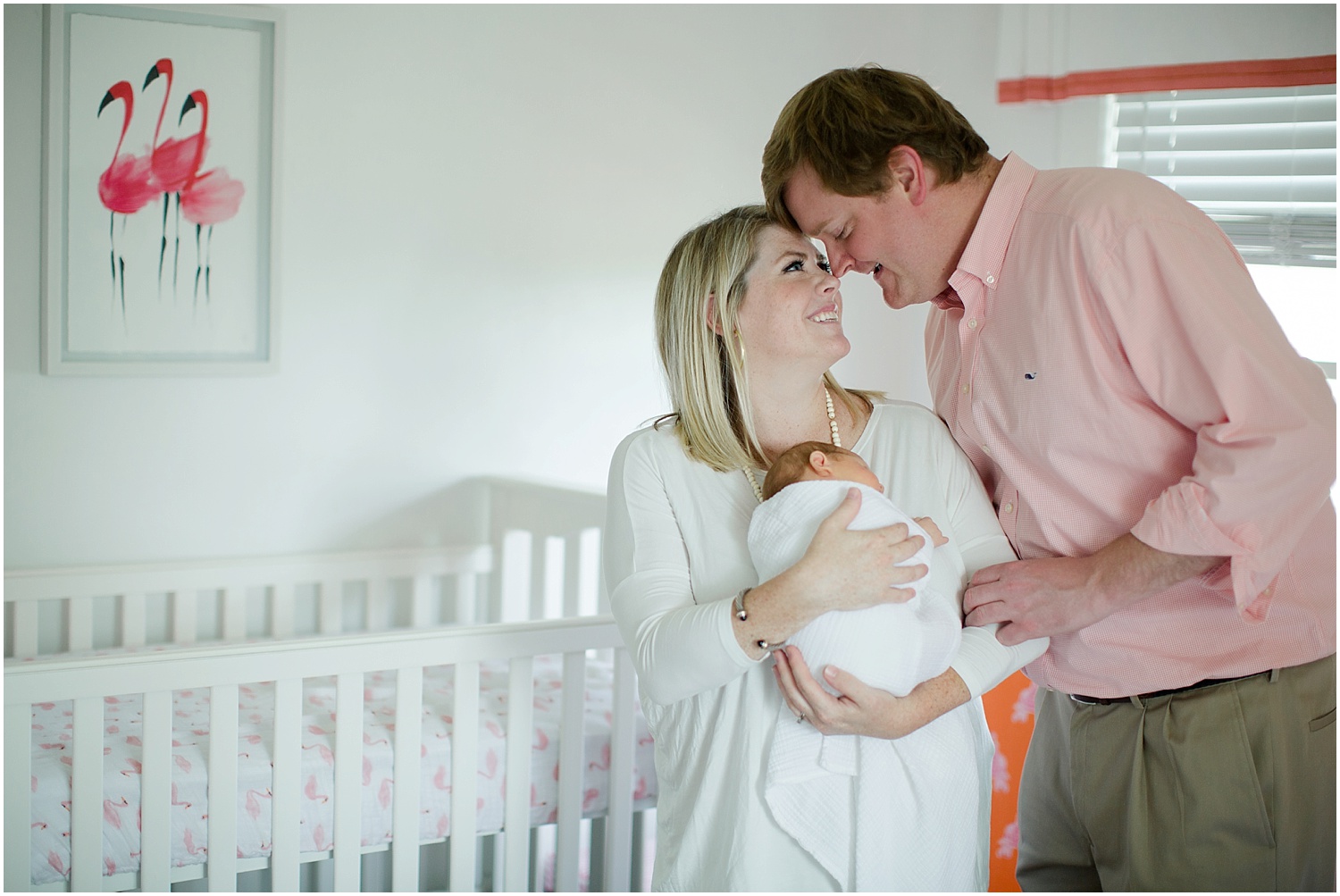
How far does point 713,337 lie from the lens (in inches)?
56.7

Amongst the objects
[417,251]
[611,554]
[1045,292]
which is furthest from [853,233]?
[417,251]

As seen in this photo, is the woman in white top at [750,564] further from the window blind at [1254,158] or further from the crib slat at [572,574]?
the window blind at [1254,158]

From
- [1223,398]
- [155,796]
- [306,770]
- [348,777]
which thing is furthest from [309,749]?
[1223,398]

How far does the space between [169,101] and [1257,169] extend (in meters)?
2.44

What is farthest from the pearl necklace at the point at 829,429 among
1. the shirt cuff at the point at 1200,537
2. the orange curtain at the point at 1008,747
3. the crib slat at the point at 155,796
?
the crib slat at the point at 155,796

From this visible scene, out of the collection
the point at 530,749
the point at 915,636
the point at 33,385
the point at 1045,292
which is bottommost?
the point at 530,749

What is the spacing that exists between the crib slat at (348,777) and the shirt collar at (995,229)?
1.03 m

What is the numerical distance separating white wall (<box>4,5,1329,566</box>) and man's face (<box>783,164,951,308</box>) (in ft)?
4.97

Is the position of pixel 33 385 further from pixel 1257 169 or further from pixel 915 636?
pixel 1257 169

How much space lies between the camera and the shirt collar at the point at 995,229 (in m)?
1.30

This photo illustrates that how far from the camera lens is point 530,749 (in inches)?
72.5

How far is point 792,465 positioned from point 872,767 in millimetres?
341

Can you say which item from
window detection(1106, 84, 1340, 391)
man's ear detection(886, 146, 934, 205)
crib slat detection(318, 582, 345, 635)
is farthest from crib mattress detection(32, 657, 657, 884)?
window detection(1106, 84, 1340, 391)

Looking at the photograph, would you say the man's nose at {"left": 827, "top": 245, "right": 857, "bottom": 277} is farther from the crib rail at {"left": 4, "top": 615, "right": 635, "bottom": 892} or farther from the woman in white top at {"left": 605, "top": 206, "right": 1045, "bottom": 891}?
the crib rail at {"left": 4, "top": 615, "right": 635, "bottom": 892}
